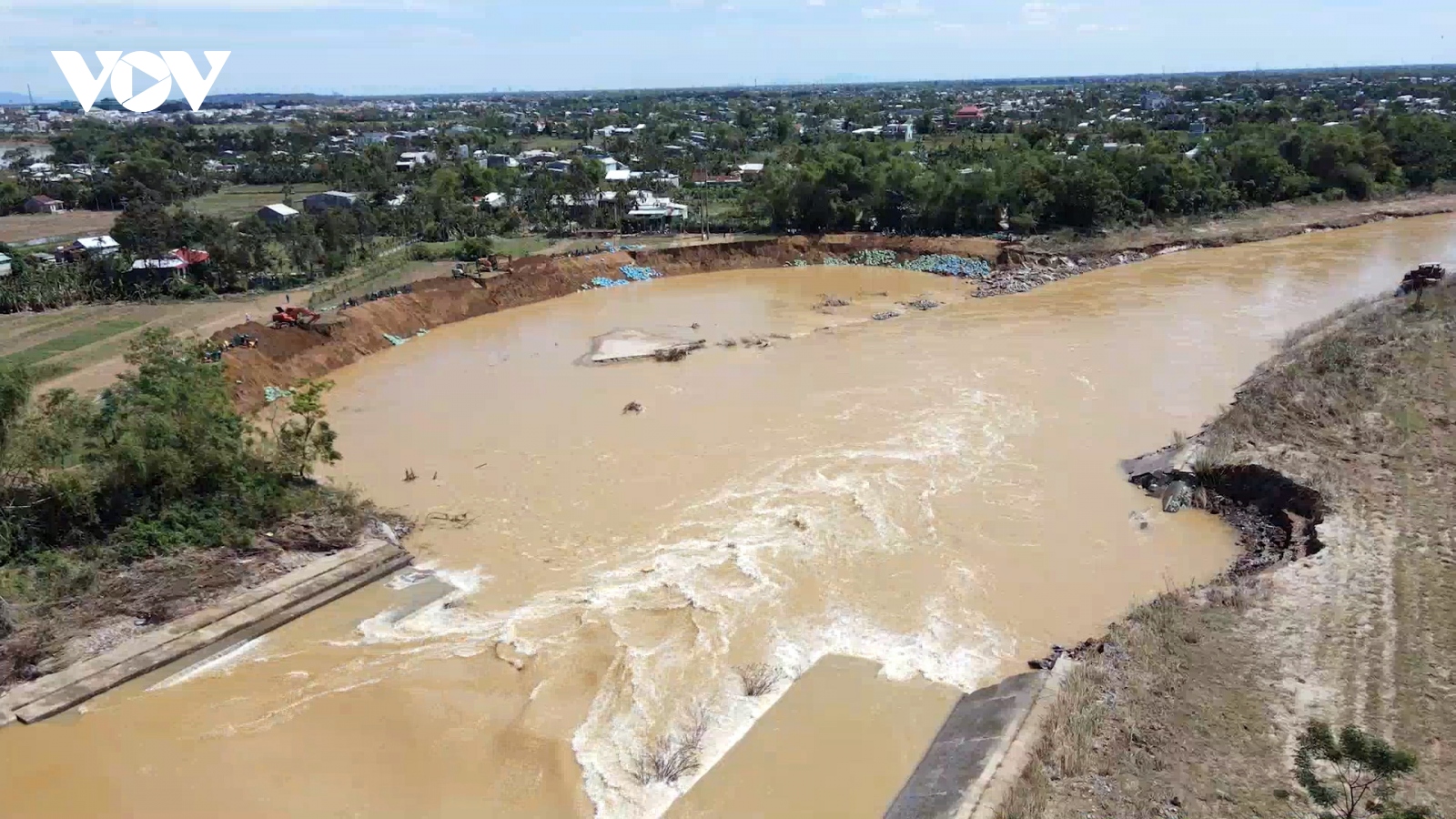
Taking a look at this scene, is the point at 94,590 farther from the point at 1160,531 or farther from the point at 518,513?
the point at 1160,531

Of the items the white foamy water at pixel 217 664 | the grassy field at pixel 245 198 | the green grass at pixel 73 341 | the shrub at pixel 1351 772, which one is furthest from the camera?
the grassy field at pixel 245 198

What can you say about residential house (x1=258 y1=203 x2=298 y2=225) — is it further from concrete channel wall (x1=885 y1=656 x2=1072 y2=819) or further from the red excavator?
concrete channel wall (x1=885 y1=656 x2=1072 y2=819)

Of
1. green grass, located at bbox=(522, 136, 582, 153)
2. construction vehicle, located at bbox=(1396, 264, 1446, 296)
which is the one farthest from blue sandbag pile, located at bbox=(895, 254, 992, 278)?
green grass, located at bbox=(522, 136, 582, 153)

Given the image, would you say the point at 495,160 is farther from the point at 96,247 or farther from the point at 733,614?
the point at 733,614

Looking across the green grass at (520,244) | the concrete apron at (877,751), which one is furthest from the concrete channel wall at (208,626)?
the green grass at (520,244)

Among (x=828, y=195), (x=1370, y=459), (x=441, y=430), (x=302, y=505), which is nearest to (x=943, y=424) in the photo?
(x=1370, y=459)

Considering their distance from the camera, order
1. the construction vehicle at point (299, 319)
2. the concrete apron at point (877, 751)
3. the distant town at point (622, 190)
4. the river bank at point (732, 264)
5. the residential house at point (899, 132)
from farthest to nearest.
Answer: the residential house at point (899, 132), the distant town at point (622, 190), the construction vehicle at point (299, 319), the river bank at point (732, 264), the concrete apron at point (877, 751)

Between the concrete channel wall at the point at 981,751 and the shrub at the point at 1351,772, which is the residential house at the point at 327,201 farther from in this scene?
the shrub at the point at 1351,772
